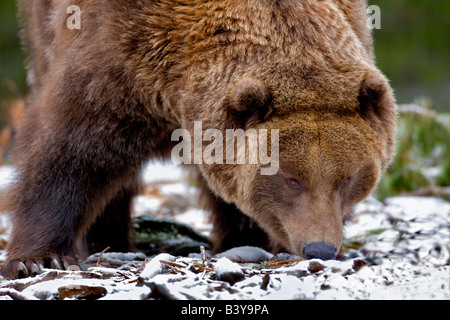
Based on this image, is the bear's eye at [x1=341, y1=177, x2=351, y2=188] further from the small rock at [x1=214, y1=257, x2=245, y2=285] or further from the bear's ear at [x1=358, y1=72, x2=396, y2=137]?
the small rock at [x1=214, y1=257, x2=245, y2=285]

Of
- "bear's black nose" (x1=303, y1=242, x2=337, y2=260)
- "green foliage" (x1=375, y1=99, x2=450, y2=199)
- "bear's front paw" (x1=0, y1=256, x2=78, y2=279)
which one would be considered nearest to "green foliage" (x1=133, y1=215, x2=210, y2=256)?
"bear's front paw" (x1=0, y1=256, x2=78, y2=279)

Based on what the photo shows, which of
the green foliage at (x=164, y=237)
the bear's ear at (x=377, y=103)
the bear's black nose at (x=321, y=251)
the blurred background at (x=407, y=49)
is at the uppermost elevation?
the blurred background at (x=407, y=49)

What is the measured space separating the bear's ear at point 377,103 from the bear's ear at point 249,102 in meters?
0.64

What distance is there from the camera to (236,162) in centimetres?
454

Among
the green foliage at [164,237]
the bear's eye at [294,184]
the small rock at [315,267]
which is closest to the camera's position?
the small rock at [315,267]

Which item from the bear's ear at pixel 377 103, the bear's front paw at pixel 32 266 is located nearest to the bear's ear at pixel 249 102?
the bear's ear at pixel 377 103

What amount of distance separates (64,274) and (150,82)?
4.77 feet

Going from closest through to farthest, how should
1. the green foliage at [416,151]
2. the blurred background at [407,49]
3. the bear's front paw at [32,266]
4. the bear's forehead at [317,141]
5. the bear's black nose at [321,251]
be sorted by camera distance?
the bear's black nose at [321,251], the bear's forehead at [317,141], the bear's front paw at [32,266], the green foliage at [416,151], the blurred background at [407,49]

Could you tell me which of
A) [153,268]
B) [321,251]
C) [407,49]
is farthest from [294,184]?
[407,49]

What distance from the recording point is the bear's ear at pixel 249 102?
13.8 feet

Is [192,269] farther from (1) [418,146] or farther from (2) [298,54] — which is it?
(1) [418,146]

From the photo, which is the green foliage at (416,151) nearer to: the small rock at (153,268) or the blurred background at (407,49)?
the small rock at (153,268)

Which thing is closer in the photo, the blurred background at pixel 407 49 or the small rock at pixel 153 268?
the small rock at pixel 153 268

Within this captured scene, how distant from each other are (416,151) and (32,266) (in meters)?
5.20
